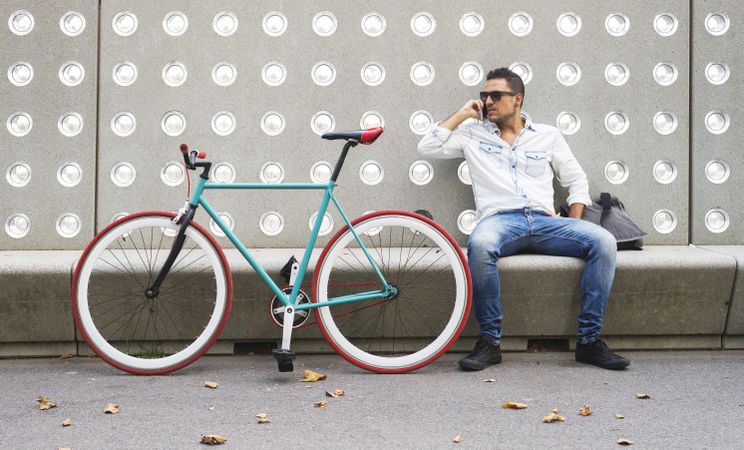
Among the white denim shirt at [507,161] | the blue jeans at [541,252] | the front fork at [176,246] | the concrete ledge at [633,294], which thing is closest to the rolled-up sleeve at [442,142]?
the white denim shirt at [507,161]

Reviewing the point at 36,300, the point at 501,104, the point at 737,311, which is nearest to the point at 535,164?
the point at 501,104

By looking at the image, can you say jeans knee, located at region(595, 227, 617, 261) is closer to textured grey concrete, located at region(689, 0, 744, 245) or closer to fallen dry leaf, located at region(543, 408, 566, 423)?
textured grey concrete, located at region(689, 0, 744, 245)

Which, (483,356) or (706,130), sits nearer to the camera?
(483,356)

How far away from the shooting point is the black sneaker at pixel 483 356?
411cm

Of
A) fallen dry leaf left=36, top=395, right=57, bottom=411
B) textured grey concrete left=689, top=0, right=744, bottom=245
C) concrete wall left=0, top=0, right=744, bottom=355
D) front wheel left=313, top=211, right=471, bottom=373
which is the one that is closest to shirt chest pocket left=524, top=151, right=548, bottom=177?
concrete wall left=0, top=0, right=744, bottom=355

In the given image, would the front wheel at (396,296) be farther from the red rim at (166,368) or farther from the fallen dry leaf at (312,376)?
the red rim at (166,368)

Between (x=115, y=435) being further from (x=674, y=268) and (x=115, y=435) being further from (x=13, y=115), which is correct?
(x=674, y=268)

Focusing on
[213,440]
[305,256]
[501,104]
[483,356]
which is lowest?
[213,440]

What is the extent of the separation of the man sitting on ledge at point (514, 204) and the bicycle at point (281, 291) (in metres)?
0.18

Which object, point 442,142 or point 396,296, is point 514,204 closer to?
point 442,142

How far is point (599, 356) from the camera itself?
4176 mm

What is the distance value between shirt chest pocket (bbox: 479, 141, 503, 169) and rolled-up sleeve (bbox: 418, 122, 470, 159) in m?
0.10

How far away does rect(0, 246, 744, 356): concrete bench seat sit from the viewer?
423 centimetres

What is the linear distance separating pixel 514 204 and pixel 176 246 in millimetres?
1809
